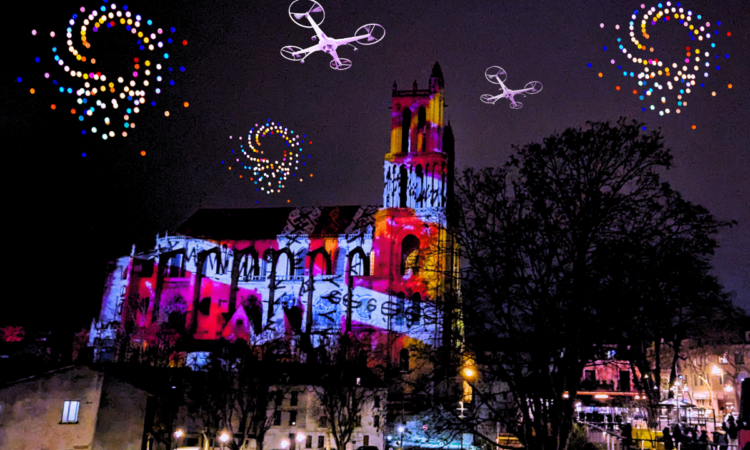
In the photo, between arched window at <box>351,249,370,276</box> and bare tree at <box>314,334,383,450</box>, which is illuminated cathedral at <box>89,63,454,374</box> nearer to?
arched window at <box>351,249,370,276</box>

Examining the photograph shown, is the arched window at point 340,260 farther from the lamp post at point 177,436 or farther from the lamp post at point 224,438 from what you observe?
the lamp post at point 177,436

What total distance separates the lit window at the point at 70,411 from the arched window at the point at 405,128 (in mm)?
44845

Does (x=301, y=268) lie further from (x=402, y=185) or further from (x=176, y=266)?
(x=176, y=266)

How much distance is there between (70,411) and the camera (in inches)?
1189

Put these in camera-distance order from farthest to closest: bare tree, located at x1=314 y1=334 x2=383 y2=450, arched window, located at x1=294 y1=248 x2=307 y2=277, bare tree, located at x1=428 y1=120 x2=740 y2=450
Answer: arched window, located at x1=294 y1=248 x2=307 y2=277 → bare tree, located at x1=314 y1=334 x2=383 y2=450 → bare tree, located at x1=428 y1=120 x2=740 y2=450

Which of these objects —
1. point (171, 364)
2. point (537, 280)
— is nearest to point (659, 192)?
point (537, 280)

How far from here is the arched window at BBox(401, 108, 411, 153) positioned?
228 feet

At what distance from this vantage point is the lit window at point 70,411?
30.0m

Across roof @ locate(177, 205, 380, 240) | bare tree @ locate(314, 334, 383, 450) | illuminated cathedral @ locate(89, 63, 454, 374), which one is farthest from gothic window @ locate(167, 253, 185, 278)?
bare tree @ locate(314, 334, 383, 450)

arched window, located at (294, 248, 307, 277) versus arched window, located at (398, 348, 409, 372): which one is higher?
arched window, located at (294, 248, 307, 277)

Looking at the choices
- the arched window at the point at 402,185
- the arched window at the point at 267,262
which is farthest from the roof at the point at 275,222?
the arched window at the point at 402,185

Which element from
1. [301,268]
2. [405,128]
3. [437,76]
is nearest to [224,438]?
[301,268]

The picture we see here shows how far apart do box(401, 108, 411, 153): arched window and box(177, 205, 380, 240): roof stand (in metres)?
8.42

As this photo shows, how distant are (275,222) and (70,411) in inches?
1873
